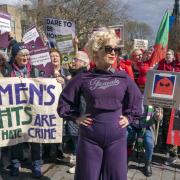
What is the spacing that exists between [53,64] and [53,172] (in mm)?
1578

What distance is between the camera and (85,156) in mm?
3631

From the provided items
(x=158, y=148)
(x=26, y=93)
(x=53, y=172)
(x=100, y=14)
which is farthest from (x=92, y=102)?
(x=100, y=14)

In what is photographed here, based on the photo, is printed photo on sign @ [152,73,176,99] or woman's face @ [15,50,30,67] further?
printed photo on sign @ [152,73,176,99]

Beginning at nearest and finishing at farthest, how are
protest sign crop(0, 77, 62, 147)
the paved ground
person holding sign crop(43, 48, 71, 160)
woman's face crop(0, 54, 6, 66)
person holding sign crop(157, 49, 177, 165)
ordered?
1. protest sign crop(0, 77, 62, 147)
2. woman's face crop(0, 54, 6, 66)
3. the paved ground
4. person holding sign crop(43, 48, 71, 160)
5. person holding sign crop(157, 49, 177, 165)

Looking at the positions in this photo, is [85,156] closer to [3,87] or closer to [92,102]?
[92,102]

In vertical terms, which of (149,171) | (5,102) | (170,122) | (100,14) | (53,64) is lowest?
(149,171)

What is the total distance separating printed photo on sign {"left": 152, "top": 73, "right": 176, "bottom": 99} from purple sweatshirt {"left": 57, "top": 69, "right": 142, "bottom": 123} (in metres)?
1.64

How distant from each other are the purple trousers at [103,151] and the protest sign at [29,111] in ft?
5.83

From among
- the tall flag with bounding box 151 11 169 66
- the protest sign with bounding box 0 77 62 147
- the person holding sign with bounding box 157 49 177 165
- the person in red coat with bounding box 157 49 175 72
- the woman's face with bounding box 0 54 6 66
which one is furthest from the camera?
the tall flag with bounding box 151 11 169 66

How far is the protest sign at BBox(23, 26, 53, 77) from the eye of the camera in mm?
6125

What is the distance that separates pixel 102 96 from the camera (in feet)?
11.7

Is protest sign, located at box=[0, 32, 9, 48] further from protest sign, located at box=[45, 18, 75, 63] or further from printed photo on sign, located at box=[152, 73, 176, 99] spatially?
printed photo on sign, located at box=[152, 73, 176, 99]

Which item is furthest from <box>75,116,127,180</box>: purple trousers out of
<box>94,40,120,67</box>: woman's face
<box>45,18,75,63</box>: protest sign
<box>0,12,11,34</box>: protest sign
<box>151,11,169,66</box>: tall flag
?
<box>0,12,11,34</box>: protest sign

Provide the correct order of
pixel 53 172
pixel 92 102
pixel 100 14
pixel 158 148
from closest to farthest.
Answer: pixel 92 102
pixel 53 172
pixel 158 148
pixel 100 14
